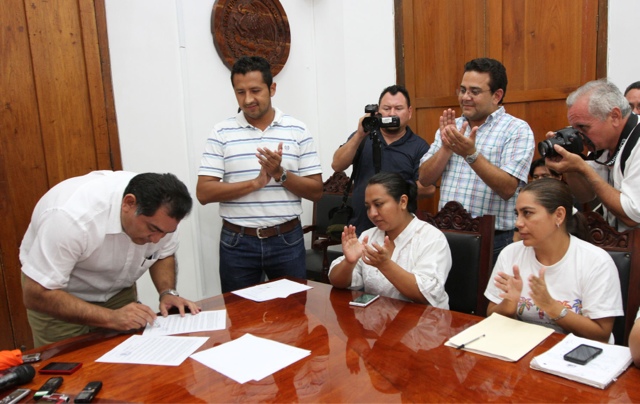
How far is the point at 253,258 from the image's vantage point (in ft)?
8.12

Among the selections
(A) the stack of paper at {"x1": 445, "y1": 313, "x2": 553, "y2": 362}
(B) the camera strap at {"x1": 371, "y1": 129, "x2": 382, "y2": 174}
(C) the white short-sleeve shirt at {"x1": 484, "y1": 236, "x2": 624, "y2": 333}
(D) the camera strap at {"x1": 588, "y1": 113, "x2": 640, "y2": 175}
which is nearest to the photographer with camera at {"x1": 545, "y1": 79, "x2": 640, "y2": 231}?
(D) the camera strap at {"x1": 588, "y1": 113, "x2": 640, "y2": 175}

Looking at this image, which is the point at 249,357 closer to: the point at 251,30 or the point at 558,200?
the point at 558,200

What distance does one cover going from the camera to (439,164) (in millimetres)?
2318

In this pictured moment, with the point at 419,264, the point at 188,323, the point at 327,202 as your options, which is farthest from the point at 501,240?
the point at 327,202

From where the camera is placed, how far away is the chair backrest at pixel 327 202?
400 cm

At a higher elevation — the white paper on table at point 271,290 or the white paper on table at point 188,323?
the white paper on table at point 188,323

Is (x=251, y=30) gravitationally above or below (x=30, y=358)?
above

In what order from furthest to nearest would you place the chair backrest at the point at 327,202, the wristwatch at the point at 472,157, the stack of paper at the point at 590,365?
the chair backrest at the point at 327,202 → the wristwatch at the point at 472,157 → the stack of paper at the point at 590,365

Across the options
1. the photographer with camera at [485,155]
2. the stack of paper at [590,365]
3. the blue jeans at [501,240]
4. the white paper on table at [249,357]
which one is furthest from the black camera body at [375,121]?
the stack of paper at [590,365]

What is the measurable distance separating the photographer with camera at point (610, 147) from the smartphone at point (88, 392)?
1.78m

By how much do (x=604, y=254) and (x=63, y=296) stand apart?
1781 millimetres

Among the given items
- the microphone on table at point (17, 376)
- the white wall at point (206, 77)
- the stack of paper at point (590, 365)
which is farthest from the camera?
the white wall at point (206, 77)

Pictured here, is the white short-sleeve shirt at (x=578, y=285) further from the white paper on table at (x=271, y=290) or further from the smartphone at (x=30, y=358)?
the smartphone at (x=30, y=358)

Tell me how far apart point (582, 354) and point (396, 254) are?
34.1 inches
